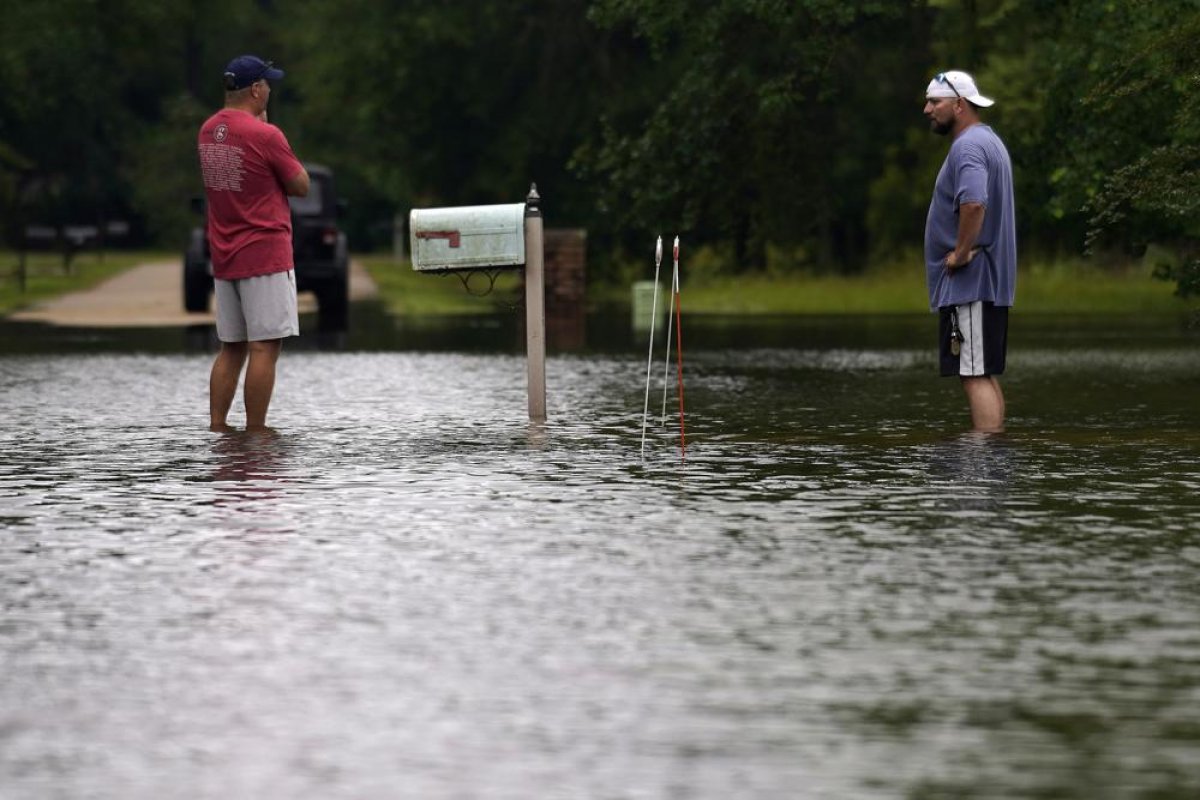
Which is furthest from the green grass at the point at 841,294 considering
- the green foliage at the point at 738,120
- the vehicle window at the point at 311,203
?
the vehicle window at the point at 311,203

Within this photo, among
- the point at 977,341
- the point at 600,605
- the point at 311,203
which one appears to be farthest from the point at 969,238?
the point at 311,203

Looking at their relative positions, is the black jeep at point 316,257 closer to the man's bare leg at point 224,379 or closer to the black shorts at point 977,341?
the man's bare leg at point 224,379

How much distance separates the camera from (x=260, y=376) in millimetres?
15188

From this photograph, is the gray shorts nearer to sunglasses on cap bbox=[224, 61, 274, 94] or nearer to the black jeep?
sunglasses on cap bbox=[224, 61, 274, 94]

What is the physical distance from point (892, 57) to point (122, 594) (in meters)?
43.9

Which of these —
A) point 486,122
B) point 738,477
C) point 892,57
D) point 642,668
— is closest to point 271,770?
point 642,668

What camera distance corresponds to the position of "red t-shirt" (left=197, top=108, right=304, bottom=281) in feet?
49.2

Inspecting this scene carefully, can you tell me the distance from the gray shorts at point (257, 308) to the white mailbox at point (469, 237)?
0.76 meters

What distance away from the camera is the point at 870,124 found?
193 feet

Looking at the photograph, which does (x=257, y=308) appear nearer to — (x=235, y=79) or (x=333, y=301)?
(x=235, y=79)

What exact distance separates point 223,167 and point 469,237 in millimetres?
1409

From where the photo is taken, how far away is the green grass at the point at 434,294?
39359 mm

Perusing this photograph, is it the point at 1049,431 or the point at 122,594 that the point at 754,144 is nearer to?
the point at 1049,431

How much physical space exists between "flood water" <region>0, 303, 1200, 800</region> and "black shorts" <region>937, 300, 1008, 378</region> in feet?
1.33
